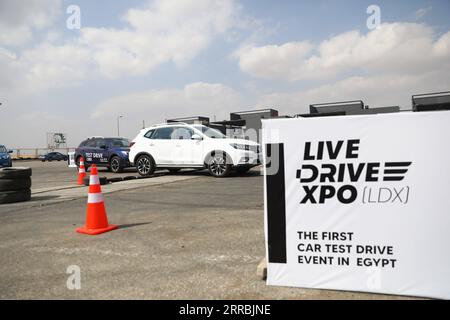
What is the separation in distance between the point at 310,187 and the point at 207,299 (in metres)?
1.16

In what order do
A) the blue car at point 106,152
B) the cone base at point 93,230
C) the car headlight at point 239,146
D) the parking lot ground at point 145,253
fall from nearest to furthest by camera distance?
the parking lot ground at point 145,253
the cone base at point 93,230
the car headlight at point 239,146
the blue car at point 106,152

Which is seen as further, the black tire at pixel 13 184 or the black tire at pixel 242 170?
the black tire at pixel 242 170

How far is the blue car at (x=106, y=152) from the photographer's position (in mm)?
13818

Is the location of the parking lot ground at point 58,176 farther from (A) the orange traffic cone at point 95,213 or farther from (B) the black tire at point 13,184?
(A) the orange traffic cone at point 95,213

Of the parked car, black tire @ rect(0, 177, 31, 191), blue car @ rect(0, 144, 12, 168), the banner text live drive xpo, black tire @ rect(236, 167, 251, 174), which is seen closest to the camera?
the banner text live drive xpo

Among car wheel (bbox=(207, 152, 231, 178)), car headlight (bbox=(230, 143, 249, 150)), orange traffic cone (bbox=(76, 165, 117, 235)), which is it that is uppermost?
car headlight (bbox=(230, 143, 249, 150))

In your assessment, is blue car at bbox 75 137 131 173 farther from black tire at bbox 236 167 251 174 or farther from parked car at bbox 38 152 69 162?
parked car at bbox 38 152 69 162

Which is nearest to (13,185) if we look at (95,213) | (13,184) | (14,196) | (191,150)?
(13,184)

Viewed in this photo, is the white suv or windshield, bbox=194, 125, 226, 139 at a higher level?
windshield, bbox=194, 125, 226, 139

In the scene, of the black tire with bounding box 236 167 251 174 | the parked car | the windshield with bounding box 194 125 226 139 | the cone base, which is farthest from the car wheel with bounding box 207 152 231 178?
the parked car

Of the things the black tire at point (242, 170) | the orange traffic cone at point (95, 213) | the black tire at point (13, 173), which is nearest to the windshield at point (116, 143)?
the black tire at point (242, 170)

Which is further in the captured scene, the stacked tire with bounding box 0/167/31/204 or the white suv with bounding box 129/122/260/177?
the white suv with bounding box 129/122/260/177

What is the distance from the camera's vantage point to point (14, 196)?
6.88 m

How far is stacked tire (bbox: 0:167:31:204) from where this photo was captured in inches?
267
